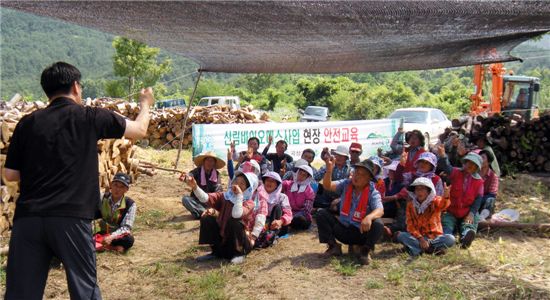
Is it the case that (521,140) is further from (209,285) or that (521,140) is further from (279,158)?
(209,285)

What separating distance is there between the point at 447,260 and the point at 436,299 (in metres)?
0.95

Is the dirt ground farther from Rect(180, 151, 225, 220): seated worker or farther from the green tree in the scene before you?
the green tree

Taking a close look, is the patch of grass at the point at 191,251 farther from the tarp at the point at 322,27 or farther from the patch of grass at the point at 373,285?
the tarp at the point at 322,27

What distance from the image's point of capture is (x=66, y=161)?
266cm

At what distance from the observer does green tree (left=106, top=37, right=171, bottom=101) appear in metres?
31.7

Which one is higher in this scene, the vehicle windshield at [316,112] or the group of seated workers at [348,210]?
the vehicle windshield at [316,112]

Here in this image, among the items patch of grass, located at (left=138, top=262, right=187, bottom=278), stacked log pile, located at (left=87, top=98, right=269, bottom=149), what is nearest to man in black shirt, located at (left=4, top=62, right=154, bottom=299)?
patch of grass, located at (left=138, top=262, right=187, bottom=278)

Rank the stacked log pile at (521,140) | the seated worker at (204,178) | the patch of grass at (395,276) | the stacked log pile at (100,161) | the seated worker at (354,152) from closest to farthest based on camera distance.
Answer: the patch of grass at (395,276) → the stacked log pile at (100,161) → the seated worker at (354,152) → the seated worker at (204,178) → the stacked log pile at (521,140)

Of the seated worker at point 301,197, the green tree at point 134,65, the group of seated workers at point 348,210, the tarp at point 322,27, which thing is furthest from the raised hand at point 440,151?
the green tree at point 134,65

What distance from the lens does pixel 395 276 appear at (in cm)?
447

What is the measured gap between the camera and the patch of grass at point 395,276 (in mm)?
4420

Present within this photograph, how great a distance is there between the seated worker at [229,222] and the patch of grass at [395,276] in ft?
4.60

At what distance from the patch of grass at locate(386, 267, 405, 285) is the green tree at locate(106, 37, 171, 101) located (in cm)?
2848

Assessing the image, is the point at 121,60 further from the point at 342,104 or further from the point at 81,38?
the point at 81,38
